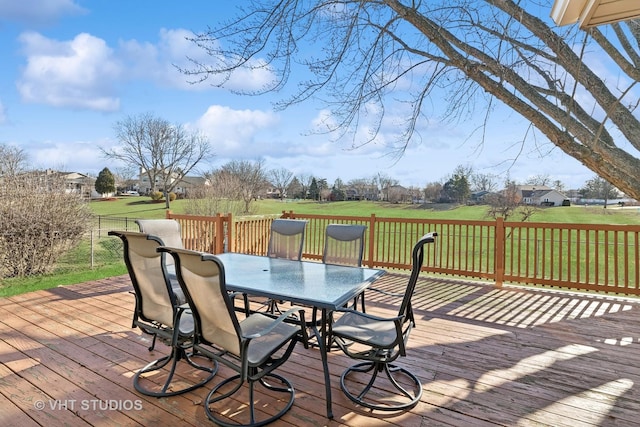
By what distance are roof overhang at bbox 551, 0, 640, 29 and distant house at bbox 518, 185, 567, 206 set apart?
9364 millimetres

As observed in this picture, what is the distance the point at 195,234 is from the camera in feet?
21.7

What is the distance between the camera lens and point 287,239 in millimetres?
4008

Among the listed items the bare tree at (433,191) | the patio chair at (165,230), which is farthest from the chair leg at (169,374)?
the bare tree at (433,191)

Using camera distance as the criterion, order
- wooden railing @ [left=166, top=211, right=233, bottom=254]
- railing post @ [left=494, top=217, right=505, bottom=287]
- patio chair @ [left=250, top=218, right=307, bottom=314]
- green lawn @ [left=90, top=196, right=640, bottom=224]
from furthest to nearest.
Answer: green lawn @ [left=90, top=196, right=640, bottom=224] < wooden railing @ [left=166, top=211, right=233, bottom=254] < railing post @ [left=494, top=217, right=505, bottom=287] < patio chair @ [left=250, top=218, right=307, bottom=314]

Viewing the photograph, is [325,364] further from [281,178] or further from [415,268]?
[281,178]

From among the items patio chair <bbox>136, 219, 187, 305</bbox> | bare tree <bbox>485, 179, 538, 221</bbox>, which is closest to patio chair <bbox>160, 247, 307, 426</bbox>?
patio chair <bbox>136, 219, 187, 305</bbox>

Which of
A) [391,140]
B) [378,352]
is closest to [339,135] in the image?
[391,140]

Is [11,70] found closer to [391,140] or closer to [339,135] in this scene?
[339,135]

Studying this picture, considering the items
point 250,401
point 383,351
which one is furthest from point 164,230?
point 383,351

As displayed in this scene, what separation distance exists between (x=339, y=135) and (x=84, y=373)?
403 centimetres

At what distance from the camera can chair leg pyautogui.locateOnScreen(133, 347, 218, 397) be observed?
2.29 m

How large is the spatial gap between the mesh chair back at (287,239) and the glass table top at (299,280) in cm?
27

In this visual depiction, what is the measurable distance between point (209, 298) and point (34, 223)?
246 inches

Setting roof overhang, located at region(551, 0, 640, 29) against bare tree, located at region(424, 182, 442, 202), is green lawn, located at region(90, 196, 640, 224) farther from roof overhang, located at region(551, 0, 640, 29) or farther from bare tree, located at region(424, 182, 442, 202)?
roof overhang, located at region(551, 0, 640, 29)
